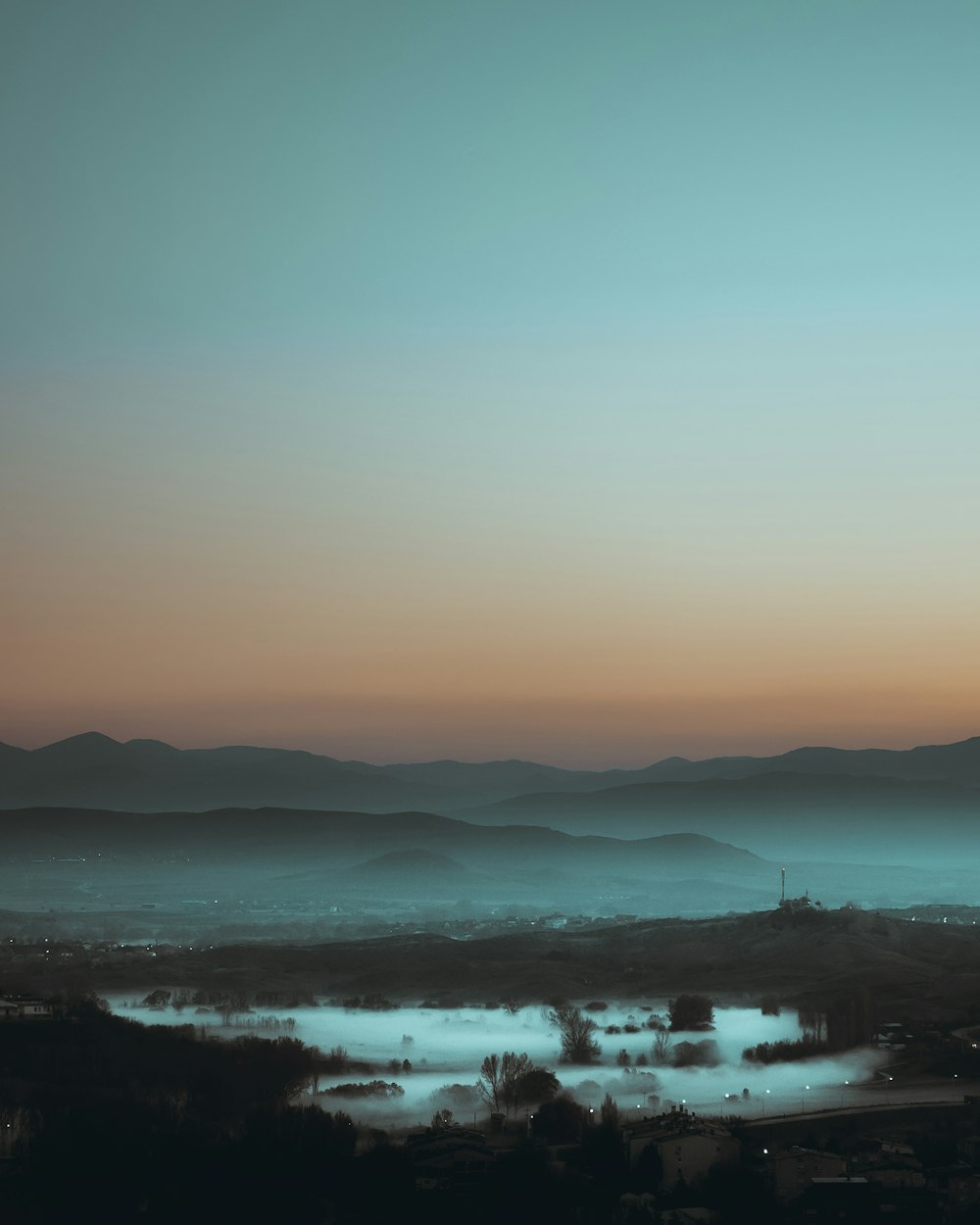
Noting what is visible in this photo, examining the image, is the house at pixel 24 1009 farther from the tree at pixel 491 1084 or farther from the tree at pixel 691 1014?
the tree at pixel 691 1014

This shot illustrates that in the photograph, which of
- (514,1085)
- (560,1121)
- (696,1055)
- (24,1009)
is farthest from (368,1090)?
(24,1009)

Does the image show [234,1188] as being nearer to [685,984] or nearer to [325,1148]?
[325,1148]

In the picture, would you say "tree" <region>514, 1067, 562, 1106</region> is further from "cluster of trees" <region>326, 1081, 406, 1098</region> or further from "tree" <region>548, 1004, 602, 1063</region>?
"tree" <region>548, 1004, 602, 1063</region>

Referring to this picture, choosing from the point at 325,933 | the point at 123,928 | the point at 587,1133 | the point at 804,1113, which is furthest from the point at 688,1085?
the point at 123,928

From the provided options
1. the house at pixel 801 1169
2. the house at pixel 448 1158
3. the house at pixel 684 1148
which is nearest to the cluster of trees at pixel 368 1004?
the house at pixel 448 1158

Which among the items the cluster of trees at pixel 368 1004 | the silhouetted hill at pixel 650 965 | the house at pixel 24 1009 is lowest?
the cluster of trees at pixel 368 1004

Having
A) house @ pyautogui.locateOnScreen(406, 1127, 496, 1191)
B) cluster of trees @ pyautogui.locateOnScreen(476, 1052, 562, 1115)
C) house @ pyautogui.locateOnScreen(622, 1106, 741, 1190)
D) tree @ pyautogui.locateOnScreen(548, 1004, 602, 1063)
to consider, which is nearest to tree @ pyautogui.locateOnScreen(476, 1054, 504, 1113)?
cluster of trees @ pyautogui.locateOnScreen(476, 1052, 562, 1115)
